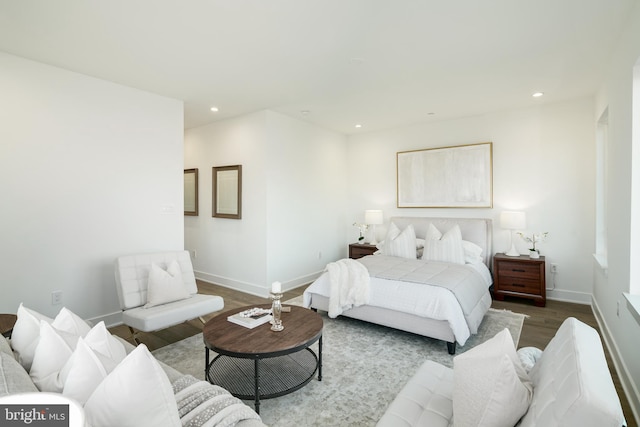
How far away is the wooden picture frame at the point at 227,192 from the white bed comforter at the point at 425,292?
1.97 m

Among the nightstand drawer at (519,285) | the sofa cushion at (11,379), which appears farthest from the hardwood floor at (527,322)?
the sofa cushion at (11,379)

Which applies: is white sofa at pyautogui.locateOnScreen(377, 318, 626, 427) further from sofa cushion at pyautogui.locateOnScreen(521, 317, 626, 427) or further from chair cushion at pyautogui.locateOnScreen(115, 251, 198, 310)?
chair cushion at pyautogui.locateOnScreen(115, 251, 198, 310)

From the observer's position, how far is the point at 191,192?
559 centimetres

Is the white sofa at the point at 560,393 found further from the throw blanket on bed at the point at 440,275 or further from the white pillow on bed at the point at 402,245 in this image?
the white pillow on bed at the point at 402,245

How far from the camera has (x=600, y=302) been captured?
3.40 meters

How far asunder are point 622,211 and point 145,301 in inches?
164

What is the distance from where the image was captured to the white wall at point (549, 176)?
4.08m

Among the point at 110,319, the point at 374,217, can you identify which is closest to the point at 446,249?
the point at 374,217

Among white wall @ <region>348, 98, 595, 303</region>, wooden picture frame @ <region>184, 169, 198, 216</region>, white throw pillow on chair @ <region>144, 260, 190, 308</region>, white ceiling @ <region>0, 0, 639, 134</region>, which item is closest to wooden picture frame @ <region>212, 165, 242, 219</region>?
wooden picture frame @ <region>184, 169, 198, 216</region>

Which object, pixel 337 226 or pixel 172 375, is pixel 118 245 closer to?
pixel 172 375

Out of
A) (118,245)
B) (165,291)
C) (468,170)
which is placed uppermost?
(468,170)

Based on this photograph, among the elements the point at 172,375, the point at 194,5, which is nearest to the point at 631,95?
the point at 194,5

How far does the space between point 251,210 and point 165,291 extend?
1895mm

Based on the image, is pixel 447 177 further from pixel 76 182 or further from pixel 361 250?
pixel 76 182
